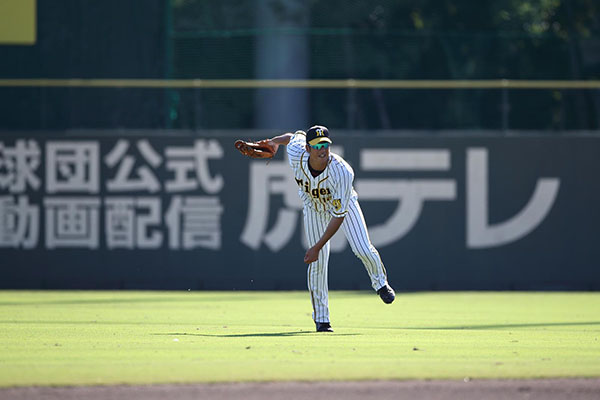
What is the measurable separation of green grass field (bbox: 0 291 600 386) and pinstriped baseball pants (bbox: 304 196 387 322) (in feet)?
1.08

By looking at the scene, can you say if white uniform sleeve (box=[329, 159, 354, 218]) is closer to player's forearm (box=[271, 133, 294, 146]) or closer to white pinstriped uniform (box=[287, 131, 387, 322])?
white pinstriped uniform (box=[287, 131, 387, 322])

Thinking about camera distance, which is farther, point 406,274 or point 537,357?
point 406,274

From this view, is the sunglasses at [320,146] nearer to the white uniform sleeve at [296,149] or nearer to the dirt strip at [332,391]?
the white uniform sleeve at [296,149]

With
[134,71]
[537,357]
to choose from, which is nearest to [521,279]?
[134,71]

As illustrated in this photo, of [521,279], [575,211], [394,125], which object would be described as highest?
[394,125]

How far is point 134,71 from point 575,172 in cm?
718

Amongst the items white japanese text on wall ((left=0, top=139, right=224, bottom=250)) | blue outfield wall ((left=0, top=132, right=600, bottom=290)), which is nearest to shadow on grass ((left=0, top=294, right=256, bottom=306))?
blue outfield wall ((left=0, top=132, right=600, bottom=290))

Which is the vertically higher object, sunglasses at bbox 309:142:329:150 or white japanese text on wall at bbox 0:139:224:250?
sunglasses at bbox 309:142:329:150

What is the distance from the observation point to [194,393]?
6191 mm

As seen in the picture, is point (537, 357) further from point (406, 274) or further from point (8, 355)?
point (406, 274)

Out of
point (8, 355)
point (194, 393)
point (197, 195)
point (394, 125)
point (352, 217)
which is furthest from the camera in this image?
point (394, 125)

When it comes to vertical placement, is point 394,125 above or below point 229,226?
above

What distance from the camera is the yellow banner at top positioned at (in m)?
17.5

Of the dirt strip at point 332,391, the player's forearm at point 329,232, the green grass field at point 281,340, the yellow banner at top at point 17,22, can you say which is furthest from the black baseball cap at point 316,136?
the yellow banner at top at point 17,22
